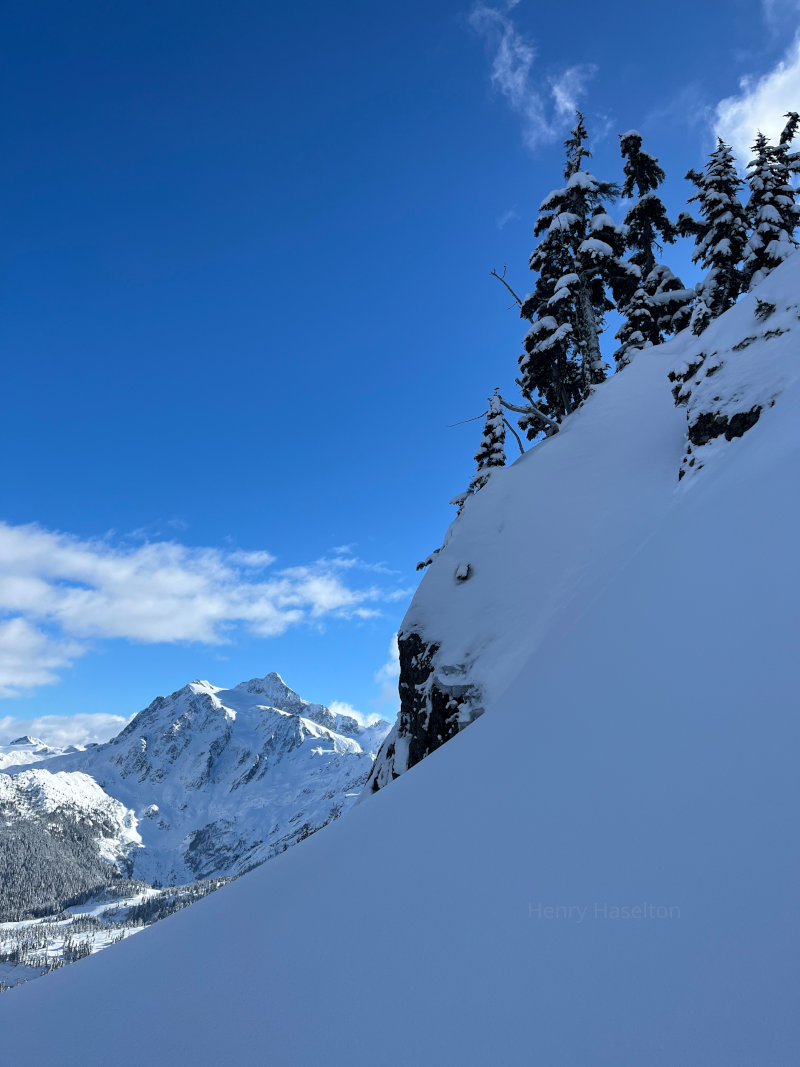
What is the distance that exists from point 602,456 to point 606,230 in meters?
12.5

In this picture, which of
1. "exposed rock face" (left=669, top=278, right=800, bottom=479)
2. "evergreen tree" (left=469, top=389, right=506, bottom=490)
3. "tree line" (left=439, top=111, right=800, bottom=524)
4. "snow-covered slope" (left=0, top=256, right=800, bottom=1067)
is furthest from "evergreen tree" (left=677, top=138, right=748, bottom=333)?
"snow-covered slope" (left=0, top=256, right=800, bottom=1067)

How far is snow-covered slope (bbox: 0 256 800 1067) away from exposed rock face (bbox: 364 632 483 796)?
3.44 m

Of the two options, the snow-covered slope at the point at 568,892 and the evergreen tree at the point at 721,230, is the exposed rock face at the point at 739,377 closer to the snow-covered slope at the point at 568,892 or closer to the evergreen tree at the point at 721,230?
the snow-covered slope at the point at 568,892

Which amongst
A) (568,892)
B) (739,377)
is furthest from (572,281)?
(568,892)

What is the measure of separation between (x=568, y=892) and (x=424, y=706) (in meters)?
8.73

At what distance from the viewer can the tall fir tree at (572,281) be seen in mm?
19531

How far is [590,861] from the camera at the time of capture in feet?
8.71

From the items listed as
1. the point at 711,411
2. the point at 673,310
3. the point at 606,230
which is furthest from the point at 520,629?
the point at 673,310

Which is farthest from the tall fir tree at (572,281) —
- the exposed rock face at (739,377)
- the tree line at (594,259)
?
the exposed rock face at (739,377)

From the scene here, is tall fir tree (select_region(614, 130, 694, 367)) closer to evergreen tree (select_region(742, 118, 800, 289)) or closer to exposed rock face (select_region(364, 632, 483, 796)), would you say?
evergreen tree (select_region(742, 118, 800, 289))

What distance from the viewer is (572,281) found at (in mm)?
19141

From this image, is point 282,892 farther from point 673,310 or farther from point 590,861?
point 673,310

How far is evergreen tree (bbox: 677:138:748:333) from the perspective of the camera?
2052 centimetres

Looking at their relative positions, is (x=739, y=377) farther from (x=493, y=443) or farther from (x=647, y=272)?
(x=647, y=272)
